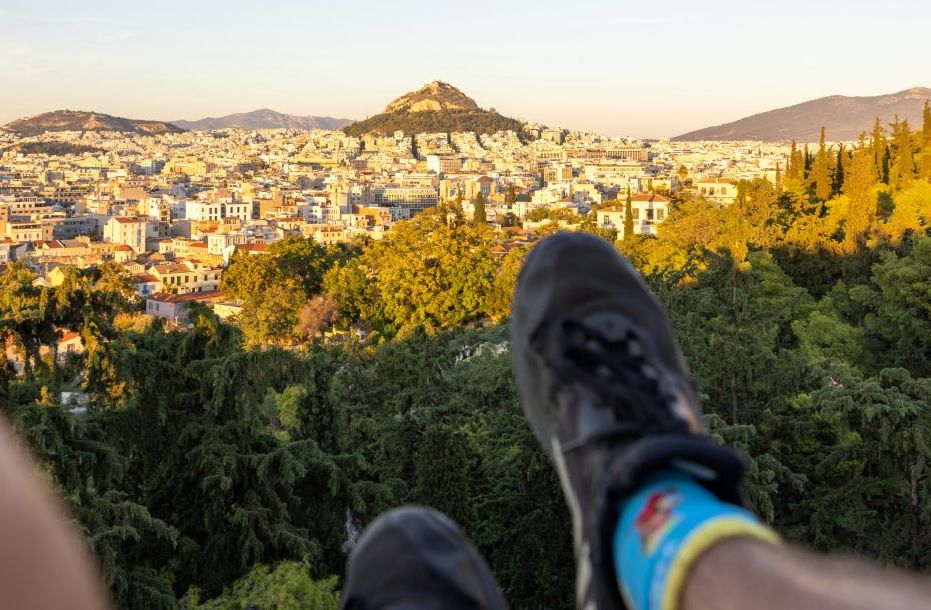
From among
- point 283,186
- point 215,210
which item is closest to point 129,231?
point 215,210

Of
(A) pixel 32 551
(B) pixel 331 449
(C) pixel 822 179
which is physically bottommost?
(B) pixel 331 449

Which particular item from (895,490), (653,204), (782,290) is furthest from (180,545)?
A: (653,204)

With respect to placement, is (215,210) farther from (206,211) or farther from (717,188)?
(717,188)

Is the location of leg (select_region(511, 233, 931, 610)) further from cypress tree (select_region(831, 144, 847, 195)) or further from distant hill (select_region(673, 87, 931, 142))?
distant hill (select_region(673, 87, 931, 142))

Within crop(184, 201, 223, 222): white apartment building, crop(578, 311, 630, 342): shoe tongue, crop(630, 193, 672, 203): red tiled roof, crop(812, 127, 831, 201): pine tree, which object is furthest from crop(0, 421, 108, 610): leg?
crop(184, 201, 223, 222): white apartment building

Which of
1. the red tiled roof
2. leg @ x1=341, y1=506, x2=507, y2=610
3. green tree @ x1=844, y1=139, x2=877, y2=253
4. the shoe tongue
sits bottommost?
the red tiled roof

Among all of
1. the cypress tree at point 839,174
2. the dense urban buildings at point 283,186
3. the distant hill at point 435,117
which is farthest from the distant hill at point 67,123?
the cypress tree at point 839,174
